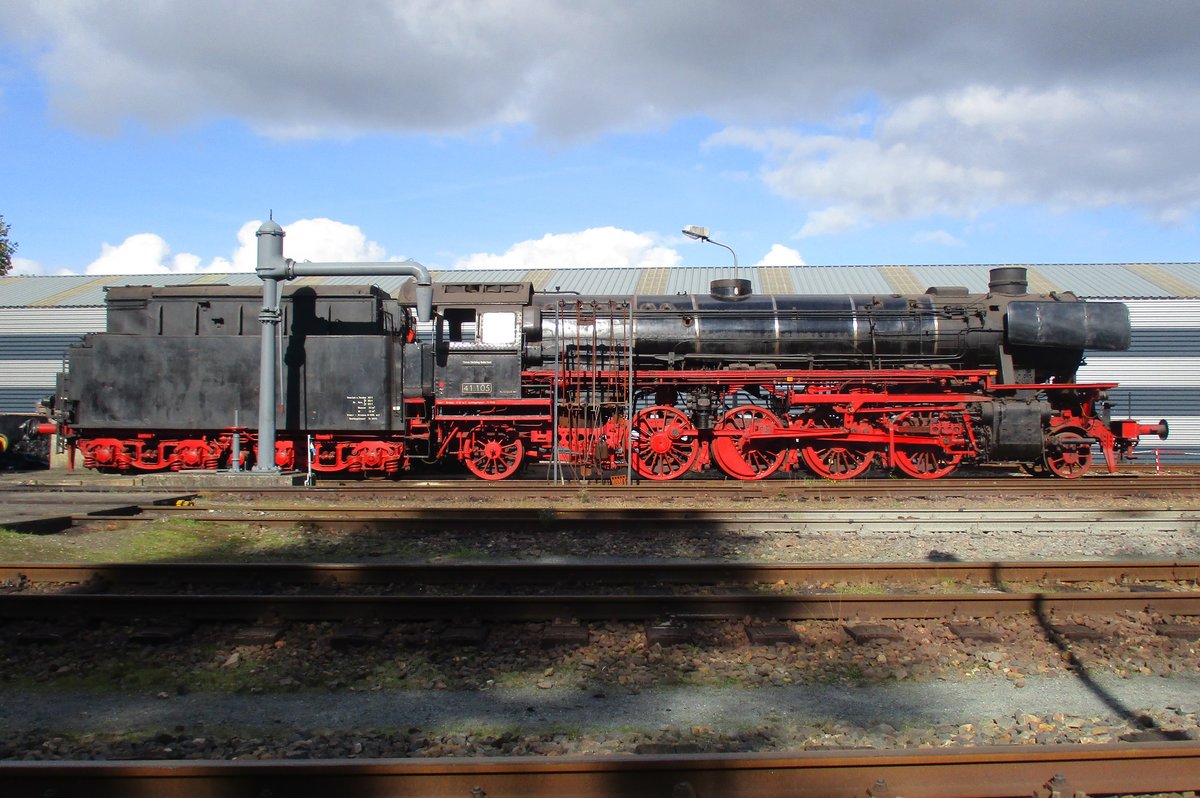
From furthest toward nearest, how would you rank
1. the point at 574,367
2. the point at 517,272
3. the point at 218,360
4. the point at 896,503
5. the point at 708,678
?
the point at 517,272 → the point at 218,360 → the point at 574,367 → the point at 896,503 → the point at 708,678

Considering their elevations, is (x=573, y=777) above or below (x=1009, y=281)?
below

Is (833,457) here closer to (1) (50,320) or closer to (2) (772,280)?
(2) (772,280)

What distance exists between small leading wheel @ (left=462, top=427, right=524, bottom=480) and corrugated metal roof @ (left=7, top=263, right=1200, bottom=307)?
12946 mm

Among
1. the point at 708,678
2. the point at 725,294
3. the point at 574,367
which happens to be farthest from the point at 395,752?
the point at 725,294

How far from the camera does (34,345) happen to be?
27.4 metres

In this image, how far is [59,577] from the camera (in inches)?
285

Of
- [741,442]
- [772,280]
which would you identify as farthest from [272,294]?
[772,280]

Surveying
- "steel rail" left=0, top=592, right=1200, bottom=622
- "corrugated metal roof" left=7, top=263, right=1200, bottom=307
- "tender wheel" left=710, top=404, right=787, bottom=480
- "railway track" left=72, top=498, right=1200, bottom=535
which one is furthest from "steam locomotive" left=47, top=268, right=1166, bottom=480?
"corrugated metal roof" left=7, top=263, right=1200, bottom=307

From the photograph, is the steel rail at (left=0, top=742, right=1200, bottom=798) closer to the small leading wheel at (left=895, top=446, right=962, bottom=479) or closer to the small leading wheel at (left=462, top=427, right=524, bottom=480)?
the small leading wheel at (left=895, top=446, right=962, bottom=479)

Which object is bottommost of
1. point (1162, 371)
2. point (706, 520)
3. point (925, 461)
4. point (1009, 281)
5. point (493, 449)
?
point (706, 520)

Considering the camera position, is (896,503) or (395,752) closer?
(395,752)

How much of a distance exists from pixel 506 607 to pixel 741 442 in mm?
8758

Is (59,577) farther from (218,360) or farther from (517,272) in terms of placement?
(517,272)

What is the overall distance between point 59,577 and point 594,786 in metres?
6.09
